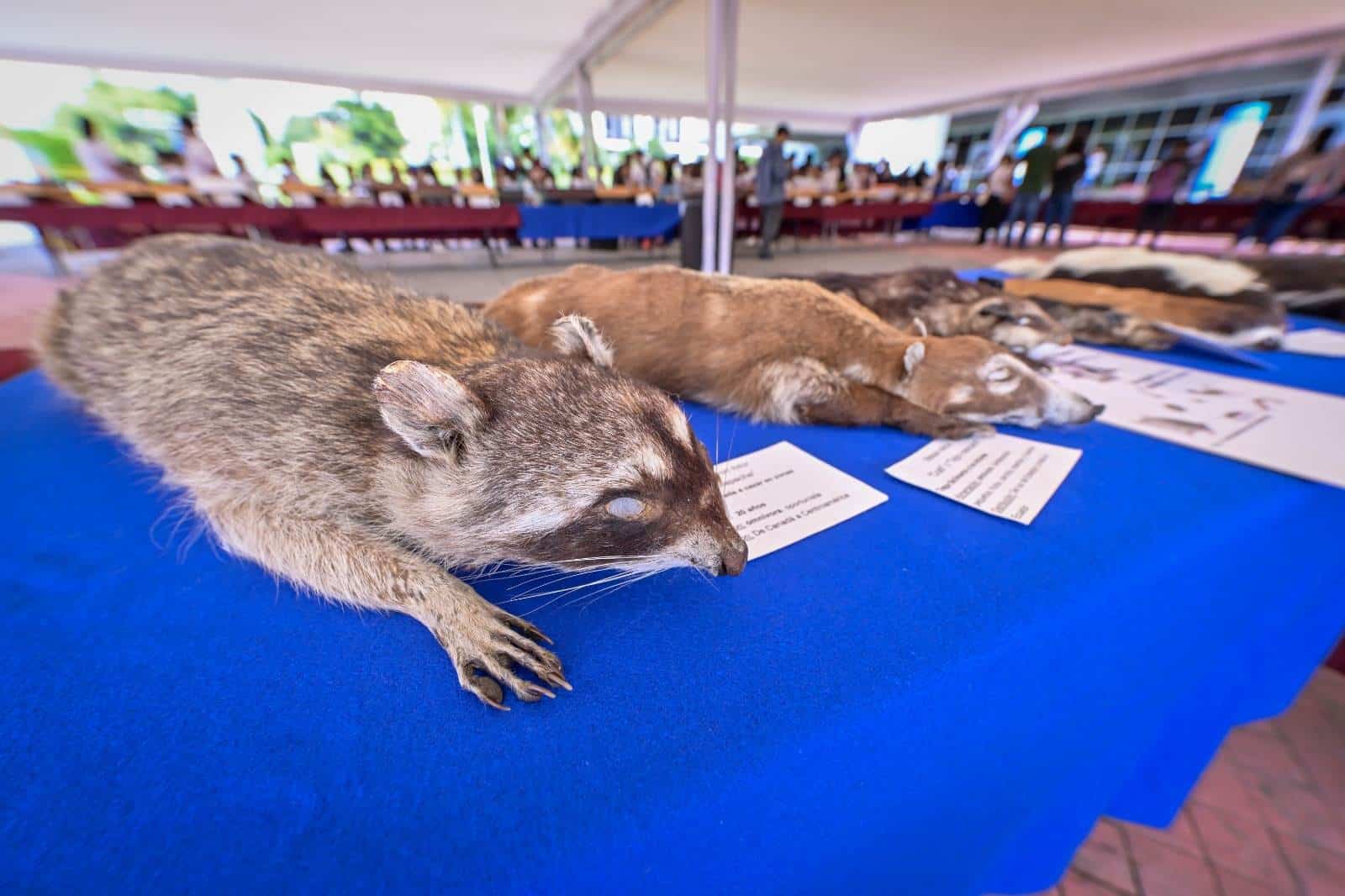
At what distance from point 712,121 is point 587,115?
8451 mm

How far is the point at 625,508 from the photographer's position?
1096 mm

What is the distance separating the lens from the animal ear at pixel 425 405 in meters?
1.02

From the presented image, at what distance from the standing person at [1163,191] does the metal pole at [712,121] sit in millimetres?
10156

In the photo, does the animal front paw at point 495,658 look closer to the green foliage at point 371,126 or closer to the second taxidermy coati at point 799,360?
the second taxidermy coati at point 799,360

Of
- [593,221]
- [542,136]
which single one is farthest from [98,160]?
[542,136]

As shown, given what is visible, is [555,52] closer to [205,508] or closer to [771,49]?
[771,49]

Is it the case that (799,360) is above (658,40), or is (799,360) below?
below

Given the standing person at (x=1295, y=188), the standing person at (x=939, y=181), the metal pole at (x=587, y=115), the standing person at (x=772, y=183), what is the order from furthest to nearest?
the standing person at (x=939, y=181) → the metal pole at (x=587, y=115) → the standing person at (x=772, y=183) → the standing person at (x=1295, y=188)

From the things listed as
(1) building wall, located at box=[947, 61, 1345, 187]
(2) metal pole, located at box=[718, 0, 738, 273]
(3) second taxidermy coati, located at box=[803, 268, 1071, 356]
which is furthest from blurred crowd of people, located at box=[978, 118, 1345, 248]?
(3) second taxidermy coati, located at box=[803, 268, 1071, 356]

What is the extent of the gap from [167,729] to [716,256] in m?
7.03

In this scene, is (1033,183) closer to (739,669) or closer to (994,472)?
(994,472)

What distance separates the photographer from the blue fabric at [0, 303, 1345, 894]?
810 mm

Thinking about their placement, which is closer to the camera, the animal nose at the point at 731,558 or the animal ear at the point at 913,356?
the animal nose at the point at 731,558

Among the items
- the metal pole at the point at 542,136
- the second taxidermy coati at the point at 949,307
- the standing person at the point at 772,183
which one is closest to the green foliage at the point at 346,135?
A: the metal pole at the point at 542,136
